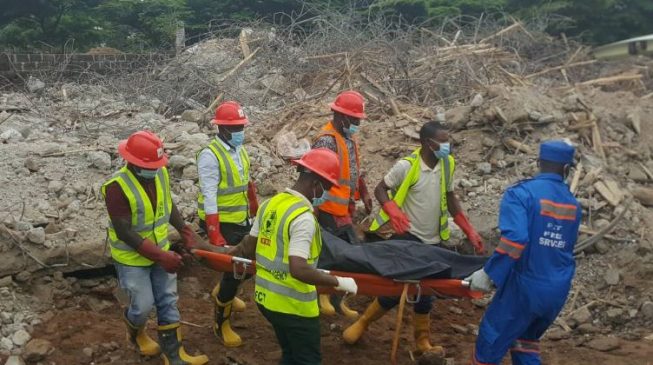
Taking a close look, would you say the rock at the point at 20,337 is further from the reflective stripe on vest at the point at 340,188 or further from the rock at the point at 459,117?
the rock at the point at 459,117

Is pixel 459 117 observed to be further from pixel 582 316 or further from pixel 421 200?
pixel 421 200

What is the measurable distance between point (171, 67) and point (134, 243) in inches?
317

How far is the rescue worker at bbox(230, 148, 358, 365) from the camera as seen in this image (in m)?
3.97

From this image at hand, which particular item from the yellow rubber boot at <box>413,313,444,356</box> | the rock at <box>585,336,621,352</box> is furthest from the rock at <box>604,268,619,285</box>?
the yellow rubber boot at <box>413,313,444,356</box>

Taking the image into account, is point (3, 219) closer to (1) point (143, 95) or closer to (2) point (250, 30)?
(1) point (143, 95)

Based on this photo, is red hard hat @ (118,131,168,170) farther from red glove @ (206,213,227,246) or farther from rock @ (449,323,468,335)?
rock @ (449,323,468,335)

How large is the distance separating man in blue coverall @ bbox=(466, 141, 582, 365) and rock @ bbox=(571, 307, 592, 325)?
7.94 ft

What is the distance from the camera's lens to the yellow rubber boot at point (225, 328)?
18.9 ft

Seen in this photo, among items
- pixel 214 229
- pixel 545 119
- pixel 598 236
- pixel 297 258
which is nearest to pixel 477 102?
pixel 545 119

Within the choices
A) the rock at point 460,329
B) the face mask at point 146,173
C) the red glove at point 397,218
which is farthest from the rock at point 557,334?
the face mask at point 146,173

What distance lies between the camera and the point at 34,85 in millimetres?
12086

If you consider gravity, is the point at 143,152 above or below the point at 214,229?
above

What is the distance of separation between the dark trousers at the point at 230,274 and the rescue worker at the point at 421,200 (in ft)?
3.62

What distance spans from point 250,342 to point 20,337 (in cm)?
184
